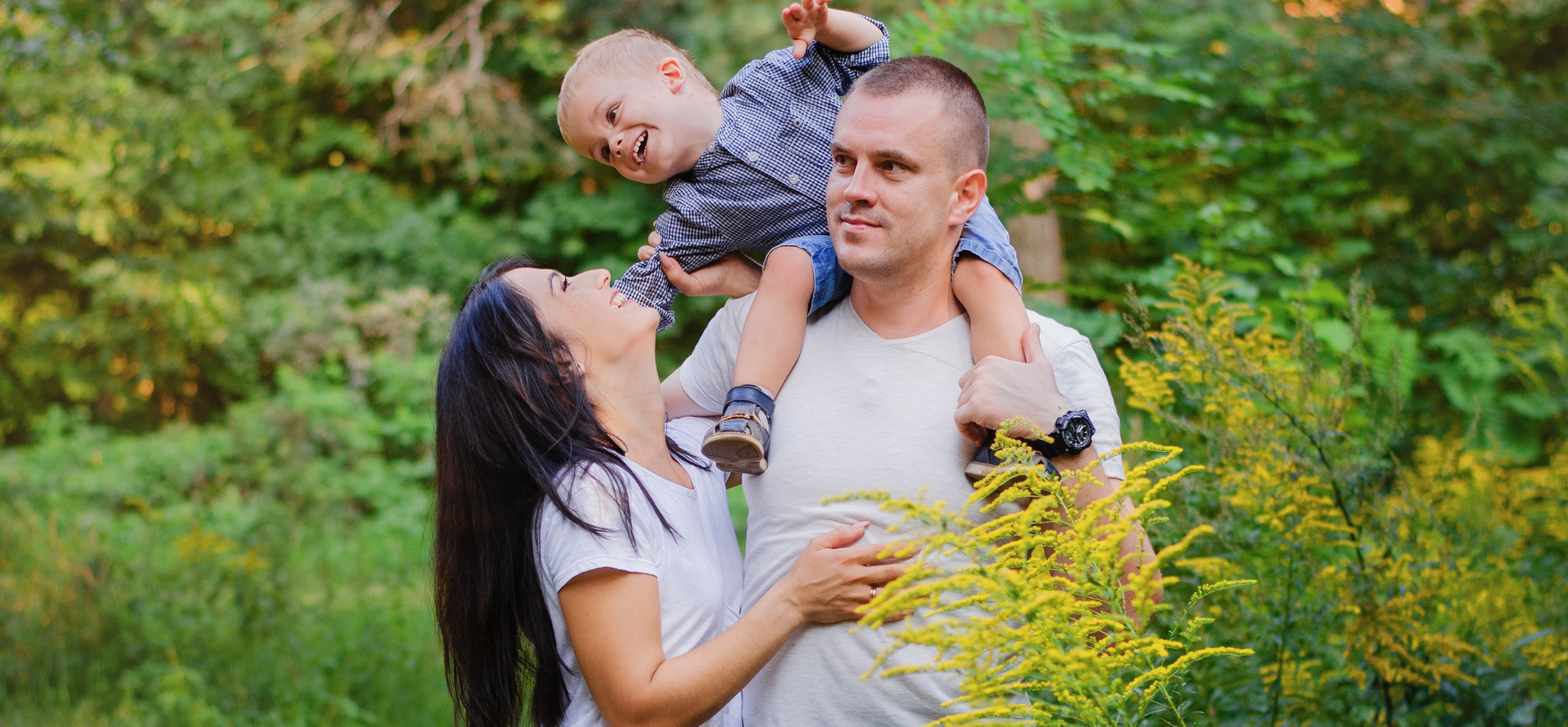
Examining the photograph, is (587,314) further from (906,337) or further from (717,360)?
(906,337)

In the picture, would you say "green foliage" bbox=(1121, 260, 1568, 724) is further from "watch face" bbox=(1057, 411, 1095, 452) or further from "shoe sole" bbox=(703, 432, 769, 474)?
"shoe sole" bbox=(703, 432, 769, 474)

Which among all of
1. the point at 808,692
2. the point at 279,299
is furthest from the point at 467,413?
the point at 279,299

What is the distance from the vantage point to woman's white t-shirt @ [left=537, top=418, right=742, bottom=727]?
5.86ft

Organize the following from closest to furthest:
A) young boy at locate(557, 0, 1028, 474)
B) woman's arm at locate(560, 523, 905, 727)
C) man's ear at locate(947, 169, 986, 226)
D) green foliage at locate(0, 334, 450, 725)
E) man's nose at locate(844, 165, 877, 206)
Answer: woman's arm at locate(560, 523, 905, 727), man's nose at locate(844, 165, 877, 206), man's ear at locate(947, 169, 986, 226), young boy at locate(557, 0, 1028, 474), green foliage at locate(0, 334, 450, 725)

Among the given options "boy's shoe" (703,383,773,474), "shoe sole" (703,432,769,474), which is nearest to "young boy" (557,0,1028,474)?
"boy's shoe" (703,383,773,474)

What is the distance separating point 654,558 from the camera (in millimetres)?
1834

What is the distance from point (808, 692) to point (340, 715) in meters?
3.17

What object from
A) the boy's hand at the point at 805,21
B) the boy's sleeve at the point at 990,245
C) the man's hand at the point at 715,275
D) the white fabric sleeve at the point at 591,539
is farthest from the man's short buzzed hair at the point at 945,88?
the white fabric sleeve at the point at 591,539

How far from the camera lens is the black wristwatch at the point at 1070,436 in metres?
1.76

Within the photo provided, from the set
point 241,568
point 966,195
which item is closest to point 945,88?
point 966,195

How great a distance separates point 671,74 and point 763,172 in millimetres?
320

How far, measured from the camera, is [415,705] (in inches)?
175

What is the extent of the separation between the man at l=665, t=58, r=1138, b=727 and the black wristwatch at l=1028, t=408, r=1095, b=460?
0.02 meters

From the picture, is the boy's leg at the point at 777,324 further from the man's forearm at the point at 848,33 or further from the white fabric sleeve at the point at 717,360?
the man's forearm at the point at 848,33
